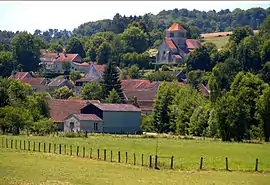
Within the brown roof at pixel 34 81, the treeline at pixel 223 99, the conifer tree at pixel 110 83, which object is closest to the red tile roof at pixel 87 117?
the treeline at pixel 223 99

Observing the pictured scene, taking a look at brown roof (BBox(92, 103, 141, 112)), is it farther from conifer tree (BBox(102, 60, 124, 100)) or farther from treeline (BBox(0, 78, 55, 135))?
conifer tree (BBox(102, 60, 124, 100))

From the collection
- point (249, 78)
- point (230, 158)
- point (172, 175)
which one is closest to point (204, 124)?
point (249, 78)

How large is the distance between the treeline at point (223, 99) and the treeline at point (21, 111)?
20.1 meters

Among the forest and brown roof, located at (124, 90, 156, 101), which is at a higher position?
the forest

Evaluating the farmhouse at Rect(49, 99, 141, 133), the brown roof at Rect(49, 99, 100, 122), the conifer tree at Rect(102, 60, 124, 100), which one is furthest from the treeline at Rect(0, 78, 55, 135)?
the conifer tree at Rect(102, 60, 124, 100)

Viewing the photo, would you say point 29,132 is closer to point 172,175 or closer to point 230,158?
point 230,158

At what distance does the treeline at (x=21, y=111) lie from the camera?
84875mm

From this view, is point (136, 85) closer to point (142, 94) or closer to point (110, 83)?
point (142, 94)

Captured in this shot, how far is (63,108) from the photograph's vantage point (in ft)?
379

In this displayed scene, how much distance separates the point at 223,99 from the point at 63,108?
35.3 metres

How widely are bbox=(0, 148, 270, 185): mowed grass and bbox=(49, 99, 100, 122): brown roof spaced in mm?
61903

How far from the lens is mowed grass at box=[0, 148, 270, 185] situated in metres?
38.5

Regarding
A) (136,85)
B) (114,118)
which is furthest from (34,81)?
(114,118)

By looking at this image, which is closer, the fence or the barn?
the fence
